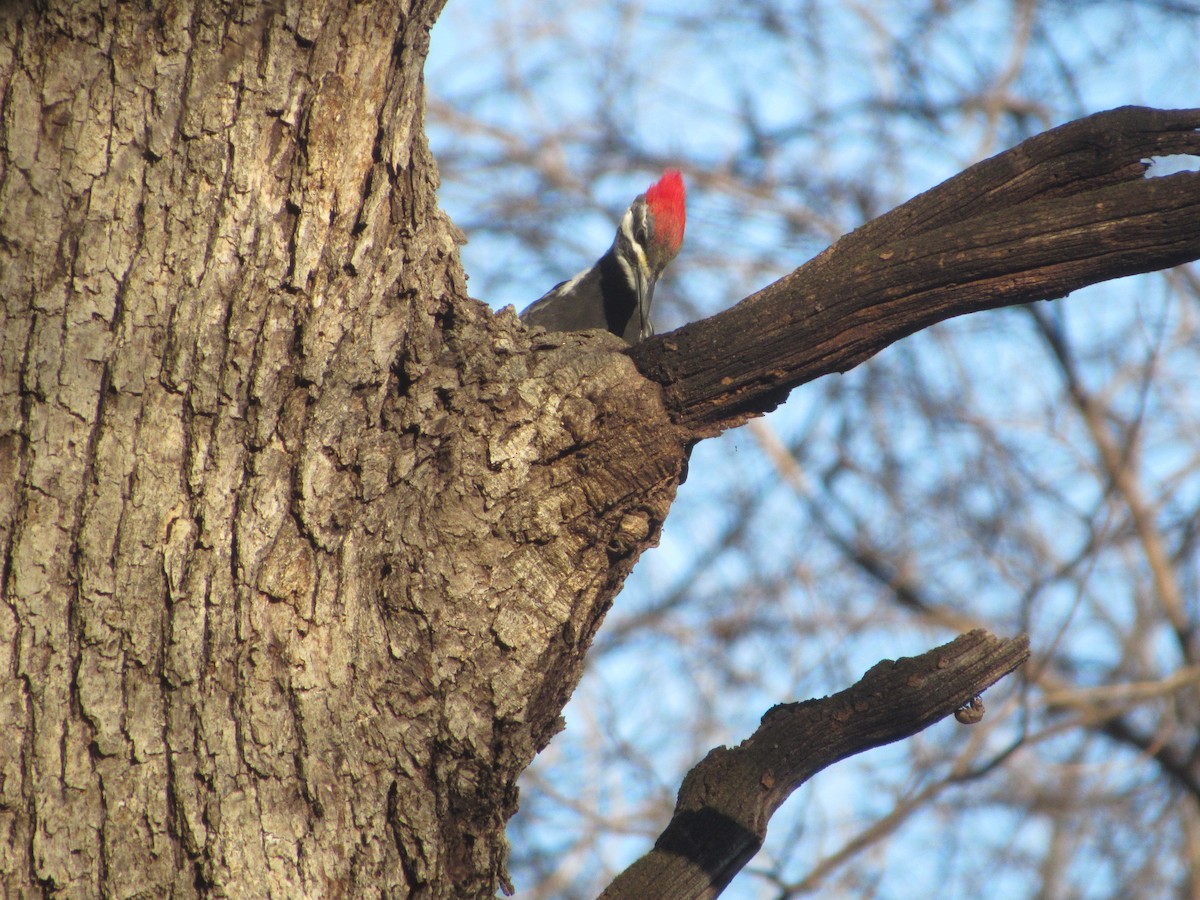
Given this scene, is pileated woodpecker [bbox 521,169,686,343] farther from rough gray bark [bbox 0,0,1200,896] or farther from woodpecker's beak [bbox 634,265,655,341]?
rough gray bark [bbox 0,0,1200,896]

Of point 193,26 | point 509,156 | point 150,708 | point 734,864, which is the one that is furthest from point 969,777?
point 509,156

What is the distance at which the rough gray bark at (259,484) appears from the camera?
1.78 m

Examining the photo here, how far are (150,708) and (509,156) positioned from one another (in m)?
8.71

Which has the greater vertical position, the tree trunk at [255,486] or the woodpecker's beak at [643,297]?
the woodpecker's beak at [643,297]

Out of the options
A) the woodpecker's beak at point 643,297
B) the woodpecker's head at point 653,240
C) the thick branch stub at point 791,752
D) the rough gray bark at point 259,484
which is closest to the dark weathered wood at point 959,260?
the rough gray bark at point 259,484

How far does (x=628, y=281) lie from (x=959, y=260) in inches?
111

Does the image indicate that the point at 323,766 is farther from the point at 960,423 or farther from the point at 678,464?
the point at 960,423

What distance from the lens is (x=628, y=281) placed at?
15.9 feet

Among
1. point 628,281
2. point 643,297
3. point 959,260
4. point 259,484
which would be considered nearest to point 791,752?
point 959,260

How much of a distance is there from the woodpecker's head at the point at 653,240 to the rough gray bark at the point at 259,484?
2.58 meters

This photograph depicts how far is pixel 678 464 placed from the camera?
2.41 m

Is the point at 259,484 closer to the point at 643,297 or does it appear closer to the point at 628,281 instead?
the point at 643,297

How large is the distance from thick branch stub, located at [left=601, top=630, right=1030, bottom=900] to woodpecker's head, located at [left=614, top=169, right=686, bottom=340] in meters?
2.75

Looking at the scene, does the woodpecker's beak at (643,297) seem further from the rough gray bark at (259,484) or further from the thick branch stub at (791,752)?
the thick branch stub at (791,752)
